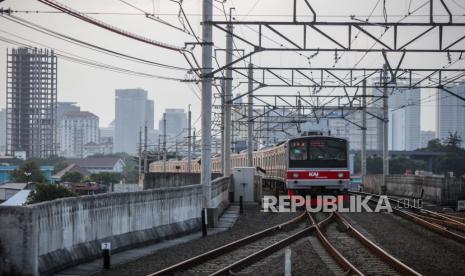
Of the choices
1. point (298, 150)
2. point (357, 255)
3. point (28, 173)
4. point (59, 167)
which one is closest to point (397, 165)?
point (28, 173)

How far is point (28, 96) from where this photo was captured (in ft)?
618

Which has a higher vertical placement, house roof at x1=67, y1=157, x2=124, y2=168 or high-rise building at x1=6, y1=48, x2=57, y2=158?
high-rise building at x1=6, y1=48, x2=57, y2=158

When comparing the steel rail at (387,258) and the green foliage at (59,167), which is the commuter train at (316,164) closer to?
the steel rail at (387,258)

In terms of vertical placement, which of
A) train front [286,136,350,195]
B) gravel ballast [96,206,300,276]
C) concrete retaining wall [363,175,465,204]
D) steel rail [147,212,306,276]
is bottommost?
gravel ballast [96,206,300,276]

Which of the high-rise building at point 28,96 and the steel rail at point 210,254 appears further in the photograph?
the high-rise building at point 28,96

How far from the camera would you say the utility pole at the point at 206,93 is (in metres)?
23.4

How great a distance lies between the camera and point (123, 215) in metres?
17.5

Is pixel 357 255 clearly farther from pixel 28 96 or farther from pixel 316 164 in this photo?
pixel 28 96

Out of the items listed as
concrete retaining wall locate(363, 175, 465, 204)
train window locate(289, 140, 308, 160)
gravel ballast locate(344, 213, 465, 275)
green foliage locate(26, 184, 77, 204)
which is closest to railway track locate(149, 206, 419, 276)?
gravel ballast locate(344, 213, 465, 275)

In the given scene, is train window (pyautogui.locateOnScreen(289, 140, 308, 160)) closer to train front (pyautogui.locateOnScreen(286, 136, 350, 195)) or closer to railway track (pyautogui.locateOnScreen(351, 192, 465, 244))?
train front (pyautogui.locateOnScreen(286, 136, 350, 195))

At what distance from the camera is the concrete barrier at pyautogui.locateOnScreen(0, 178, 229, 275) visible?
41.9 feet

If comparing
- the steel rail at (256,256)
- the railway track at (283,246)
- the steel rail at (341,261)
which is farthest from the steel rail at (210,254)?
the steel rail at (341,261)

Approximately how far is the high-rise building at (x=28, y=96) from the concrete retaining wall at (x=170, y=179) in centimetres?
13544

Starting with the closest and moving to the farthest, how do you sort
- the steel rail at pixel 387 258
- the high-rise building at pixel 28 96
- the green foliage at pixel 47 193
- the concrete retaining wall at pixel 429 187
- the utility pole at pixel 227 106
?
the steel rail at pixel 387 258, the utility pole at pixel 227 106, the concrete retaining wall at pixel 429 187, the green foliage at pixel 47 193, the high-rise building at pixel 28 96
